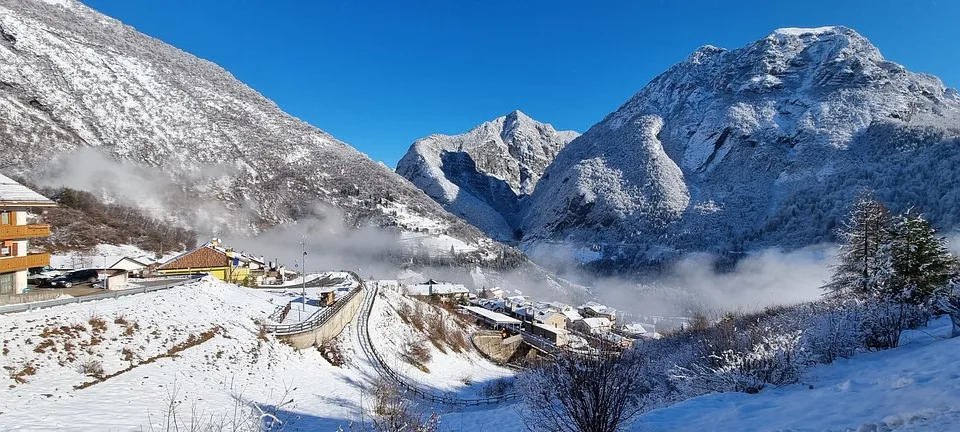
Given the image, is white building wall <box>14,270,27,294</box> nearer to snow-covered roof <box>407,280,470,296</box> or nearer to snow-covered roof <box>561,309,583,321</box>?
snow-covered roof <box>407,280,470,296</box>

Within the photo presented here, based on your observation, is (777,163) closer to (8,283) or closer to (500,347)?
(500,347)

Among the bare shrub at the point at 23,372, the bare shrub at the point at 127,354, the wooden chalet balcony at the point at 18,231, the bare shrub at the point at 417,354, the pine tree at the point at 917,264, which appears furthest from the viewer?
the bare shrub at the point at 417,354

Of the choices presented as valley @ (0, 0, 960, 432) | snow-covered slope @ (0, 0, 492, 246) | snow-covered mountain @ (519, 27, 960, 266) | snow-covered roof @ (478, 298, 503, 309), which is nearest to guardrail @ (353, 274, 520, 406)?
valley @ (0, 0, 960, 432)

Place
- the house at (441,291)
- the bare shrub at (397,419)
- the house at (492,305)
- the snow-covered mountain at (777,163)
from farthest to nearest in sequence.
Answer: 1. the snow-covered mountain at (777,163)
2. the house at (492,305)
3. the house at (441,291)
4. the bare shrub at (397,419)

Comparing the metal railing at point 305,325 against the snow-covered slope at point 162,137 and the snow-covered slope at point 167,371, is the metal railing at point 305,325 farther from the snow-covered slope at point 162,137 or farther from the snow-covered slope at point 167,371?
the snow-covered slope at point 162,137

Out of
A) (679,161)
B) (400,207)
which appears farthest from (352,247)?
(679,161)

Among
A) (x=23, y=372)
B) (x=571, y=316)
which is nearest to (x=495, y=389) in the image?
(x=23, y=372)

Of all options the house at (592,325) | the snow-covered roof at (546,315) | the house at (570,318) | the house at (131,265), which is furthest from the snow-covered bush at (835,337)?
the house at (570,318)

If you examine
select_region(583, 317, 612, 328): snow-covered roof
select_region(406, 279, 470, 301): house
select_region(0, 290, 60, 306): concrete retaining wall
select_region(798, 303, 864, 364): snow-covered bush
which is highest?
select_region(0, 290, 60, 306): concrete retaining wall
